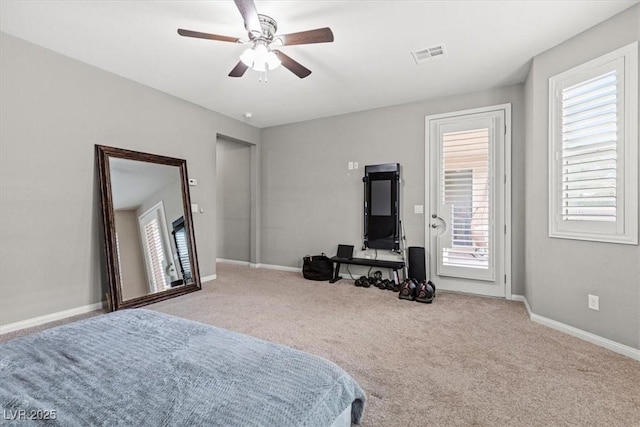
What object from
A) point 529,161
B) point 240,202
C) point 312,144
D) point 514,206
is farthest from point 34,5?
point 514,206

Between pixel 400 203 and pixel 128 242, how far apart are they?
11.7 feet

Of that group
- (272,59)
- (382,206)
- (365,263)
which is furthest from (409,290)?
(272,59)

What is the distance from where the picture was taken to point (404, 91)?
161 inches

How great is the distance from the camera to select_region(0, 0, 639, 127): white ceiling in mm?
2434

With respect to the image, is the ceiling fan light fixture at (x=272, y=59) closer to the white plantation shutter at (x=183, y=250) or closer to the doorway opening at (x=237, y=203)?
the white plantation shutter at (x=183, y=250)

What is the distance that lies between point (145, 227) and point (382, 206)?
3.18 m

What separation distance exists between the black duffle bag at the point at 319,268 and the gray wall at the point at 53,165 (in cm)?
268

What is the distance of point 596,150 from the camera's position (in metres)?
2.61

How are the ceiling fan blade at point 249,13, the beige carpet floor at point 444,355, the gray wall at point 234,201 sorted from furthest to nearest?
the gray wall at point 234,201
the ceiling fan blade at point 249,13
the beige carpet floor at point 444,355

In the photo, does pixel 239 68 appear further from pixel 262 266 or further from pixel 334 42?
pixel 262 266

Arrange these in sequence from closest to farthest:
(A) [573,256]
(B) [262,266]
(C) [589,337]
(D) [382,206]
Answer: (C) [589,337]
(A) [573,256]
(D) [382,206]
(B) [262,266]

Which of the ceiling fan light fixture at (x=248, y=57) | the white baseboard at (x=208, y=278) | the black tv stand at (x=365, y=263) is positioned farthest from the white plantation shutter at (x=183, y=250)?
the ceiling fan light fixture at (x=248, y=57)

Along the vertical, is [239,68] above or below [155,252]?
above

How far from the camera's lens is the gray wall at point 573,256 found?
2.42 meters
